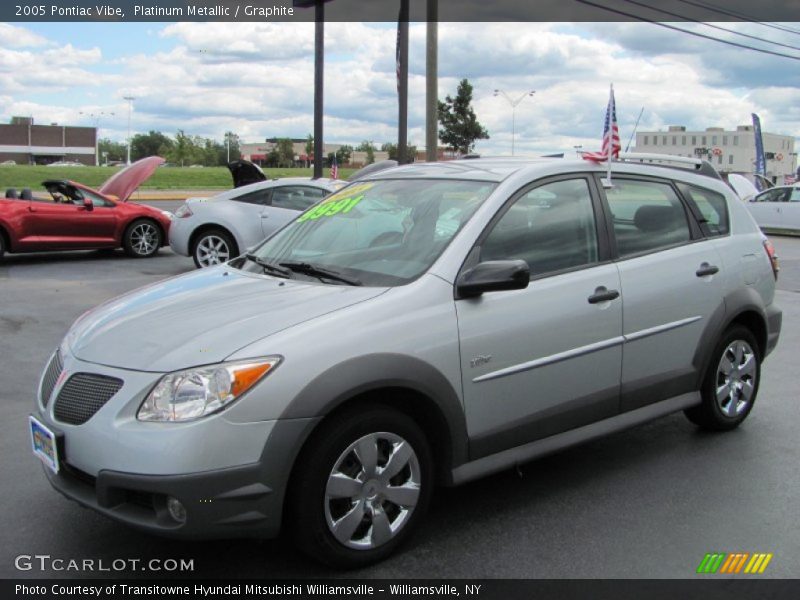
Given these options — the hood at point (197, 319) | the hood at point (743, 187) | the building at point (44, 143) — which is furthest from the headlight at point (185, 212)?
the building at point (44, 143)

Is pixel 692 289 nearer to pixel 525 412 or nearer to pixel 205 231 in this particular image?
pixel 525 412

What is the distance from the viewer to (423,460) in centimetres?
353

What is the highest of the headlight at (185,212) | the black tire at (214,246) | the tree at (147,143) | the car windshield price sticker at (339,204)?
the tree at (147,143)

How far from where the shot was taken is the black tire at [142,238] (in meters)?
14.2

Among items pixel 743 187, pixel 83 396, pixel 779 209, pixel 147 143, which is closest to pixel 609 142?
pixel 83 396

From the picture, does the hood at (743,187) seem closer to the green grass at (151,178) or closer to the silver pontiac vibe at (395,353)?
the silver pontiac vibe at (395,353)

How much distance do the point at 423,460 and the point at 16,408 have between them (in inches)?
137

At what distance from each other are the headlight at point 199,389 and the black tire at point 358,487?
37cm

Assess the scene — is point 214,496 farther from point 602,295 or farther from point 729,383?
point 729,383

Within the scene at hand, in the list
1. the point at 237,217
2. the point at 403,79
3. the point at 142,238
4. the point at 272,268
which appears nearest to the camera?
the point at 272,268

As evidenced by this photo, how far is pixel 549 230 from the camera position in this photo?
13.9 ft

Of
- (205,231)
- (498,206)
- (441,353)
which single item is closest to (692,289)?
(498,206)

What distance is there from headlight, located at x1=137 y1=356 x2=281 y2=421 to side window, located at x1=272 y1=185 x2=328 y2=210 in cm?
954

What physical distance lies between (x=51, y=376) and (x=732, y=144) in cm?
11564
